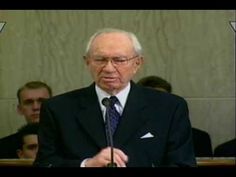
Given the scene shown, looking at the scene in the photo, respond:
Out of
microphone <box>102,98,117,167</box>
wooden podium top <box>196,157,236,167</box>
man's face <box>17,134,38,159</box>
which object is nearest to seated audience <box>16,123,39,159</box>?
man's face <box>17,134,38,159</box>

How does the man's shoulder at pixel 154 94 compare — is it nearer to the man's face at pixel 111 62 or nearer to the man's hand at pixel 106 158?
the man's face at pixel 111 62

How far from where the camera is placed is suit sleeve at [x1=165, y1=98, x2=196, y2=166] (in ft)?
13.4

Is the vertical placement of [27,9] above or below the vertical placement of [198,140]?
above

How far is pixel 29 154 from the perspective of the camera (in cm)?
412

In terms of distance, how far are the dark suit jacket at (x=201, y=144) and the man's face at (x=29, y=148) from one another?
1.97 ft

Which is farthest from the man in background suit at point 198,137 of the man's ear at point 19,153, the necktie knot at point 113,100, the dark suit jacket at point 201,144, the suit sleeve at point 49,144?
the man's ear at point 19,153

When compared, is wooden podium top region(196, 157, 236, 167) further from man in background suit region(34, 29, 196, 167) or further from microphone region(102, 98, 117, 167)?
microphone region(102, 98, 117, 167)

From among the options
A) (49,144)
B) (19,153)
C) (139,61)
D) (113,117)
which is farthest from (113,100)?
(19,153)

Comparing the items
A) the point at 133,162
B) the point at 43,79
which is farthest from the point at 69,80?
the point at 133,162

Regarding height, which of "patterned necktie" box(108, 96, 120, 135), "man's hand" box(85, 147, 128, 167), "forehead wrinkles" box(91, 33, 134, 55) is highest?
"forehead wrinkles" box(91, 33, 134, 55)

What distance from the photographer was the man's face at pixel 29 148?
412 cm
